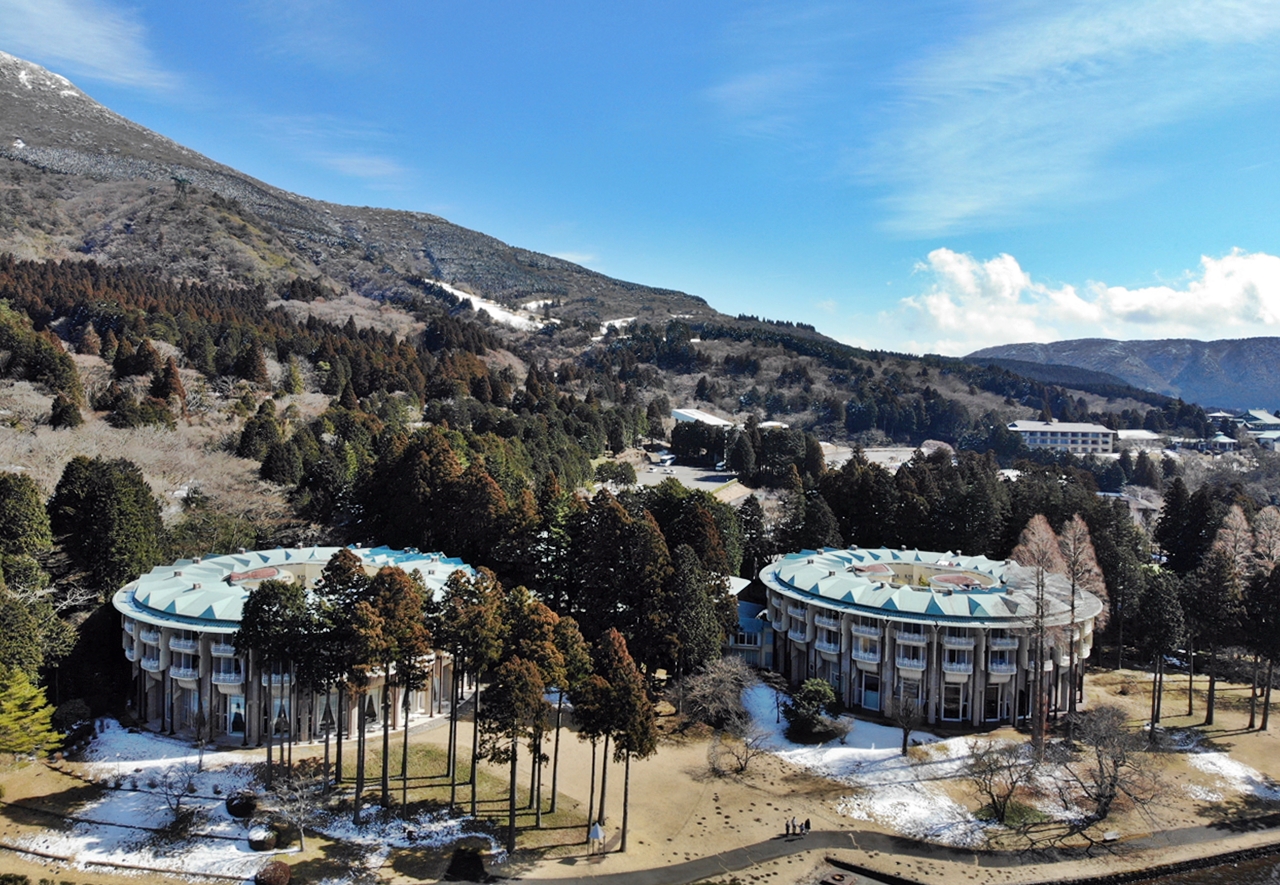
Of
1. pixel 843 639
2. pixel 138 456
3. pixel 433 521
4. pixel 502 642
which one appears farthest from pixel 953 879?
pixel 138 456

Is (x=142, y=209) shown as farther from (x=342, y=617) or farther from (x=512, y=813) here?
(x=512, y=813)

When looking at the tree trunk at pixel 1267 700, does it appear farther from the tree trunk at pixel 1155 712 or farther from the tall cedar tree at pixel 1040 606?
the tall cedar tree at pixel 1040 606

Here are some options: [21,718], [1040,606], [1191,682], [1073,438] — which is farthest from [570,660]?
[1073,438]

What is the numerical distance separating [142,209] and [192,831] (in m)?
148

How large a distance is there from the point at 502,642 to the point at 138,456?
33.5 metres

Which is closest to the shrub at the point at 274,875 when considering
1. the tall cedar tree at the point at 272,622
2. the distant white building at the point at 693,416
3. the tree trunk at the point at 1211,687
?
the tall cedar tree at the point at 272,622

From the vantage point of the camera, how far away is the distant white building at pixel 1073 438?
120 meters

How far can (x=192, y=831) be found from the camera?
25.7 meters

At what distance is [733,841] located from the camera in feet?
86.6

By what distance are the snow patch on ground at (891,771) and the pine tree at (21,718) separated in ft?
85.1

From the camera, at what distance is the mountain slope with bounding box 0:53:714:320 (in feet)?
436

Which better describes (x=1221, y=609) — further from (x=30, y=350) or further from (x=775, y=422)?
(x=775, y=422)

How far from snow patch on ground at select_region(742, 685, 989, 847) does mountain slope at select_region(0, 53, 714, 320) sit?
12625cm

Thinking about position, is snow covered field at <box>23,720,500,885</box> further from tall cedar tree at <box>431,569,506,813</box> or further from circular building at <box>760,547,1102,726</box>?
circular building at <box>760,547,1102,726</box>
